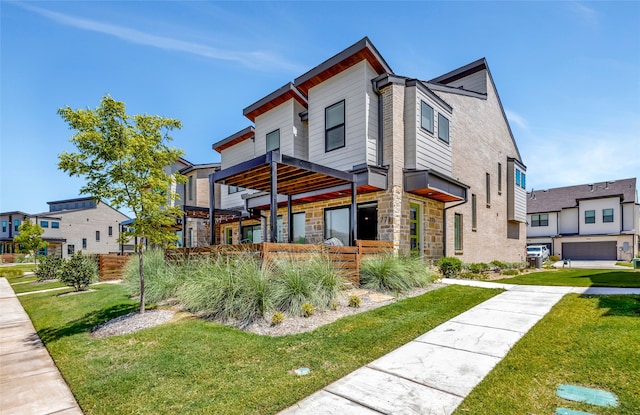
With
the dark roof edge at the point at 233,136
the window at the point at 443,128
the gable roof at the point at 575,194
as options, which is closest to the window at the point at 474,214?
the window at the point at 443,128

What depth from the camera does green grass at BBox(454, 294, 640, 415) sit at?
2773 millimetres

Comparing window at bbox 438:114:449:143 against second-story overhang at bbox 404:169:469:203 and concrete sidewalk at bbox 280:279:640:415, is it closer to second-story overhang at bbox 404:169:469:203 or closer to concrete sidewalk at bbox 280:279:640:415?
second-story overhang at bbox 404:169:469:203

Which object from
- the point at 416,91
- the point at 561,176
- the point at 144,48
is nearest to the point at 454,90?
the point at 416,91

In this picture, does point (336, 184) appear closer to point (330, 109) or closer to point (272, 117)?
point (330, 109)

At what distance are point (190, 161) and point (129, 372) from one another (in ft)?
68.5

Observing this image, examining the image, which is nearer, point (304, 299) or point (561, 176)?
point (304, 299)

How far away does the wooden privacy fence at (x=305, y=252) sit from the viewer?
6945mm

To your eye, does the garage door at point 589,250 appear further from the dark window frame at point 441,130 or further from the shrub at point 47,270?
the shrub at point 47,270

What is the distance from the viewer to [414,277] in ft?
27.9

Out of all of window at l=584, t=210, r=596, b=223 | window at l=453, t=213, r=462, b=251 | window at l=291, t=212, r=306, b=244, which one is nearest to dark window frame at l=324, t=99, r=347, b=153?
window at l=291, t=212, r=306, b=244

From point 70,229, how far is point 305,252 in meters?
51.9

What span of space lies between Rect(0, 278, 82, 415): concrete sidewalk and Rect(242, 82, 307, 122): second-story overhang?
36.8 feet

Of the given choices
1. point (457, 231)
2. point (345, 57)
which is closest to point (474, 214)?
point (457, 231)

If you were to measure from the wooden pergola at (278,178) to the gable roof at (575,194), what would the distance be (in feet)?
120
